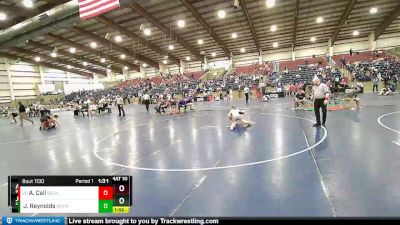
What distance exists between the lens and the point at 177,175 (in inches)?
189

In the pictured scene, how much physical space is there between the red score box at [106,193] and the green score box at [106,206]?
0.03 meters

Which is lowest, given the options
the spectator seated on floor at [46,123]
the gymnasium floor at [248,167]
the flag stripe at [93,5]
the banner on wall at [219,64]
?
the gymnasium floor at [248,167]

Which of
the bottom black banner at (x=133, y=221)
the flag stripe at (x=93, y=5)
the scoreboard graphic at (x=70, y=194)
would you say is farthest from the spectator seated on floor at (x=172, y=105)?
the bottom black banner at (x=133, y=221)

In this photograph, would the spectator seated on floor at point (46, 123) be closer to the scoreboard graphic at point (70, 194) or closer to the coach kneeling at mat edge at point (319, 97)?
the coach kneeling at mat edge at point (319, 97)

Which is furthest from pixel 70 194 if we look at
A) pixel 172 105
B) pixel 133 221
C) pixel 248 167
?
pixel 172 105

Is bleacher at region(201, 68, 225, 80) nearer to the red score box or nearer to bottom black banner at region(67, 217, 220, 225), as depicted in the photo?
the red score box

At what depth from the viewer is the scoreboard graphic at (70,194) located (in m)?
1.99

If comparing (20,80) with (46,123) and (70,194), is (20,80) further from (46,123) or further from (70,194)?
(70,194)

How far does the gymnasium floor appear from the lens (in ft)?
11.1

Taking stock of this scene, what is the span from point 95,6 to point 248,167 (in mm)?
12193

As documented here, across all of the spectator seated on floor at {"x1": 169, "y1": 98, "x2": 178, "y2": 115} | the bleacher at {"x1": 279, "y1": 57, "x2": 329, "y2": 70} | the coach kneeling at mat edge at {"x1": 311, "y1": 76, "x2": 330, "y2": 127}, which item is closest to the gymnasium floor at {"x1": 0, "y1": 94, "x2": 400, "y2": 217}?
the coach kneeling at mat edge at {"x1": 311, "y1": 76, "x2": 330, "y2": 127}

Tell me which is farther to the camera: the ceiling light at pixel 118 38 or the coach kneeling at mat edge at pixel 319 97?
the ceiling light at pixel 118 38

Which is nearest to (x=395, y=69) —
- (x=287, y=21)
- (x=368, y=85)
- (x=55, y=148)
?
(x=368, y=85)

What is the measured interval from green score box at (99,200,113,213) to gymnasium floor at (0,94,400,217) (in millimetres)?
1435
